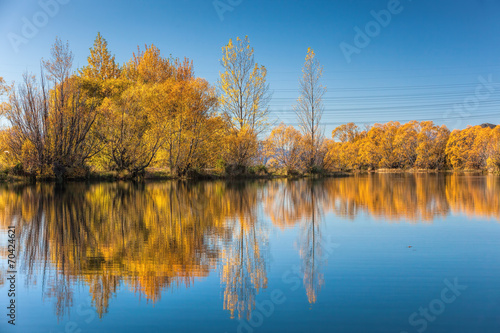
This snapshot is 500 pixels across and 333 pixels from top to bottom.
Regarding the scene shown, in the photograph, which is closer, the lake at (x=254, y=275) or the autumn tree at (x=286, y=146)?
the lake at (x=254, y=275)

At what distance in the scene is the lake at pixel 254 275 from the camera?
3.39m

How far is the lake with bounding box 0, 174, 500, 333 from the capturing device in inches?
134

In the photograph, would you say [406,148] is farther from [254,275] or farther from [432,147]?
[254,275]

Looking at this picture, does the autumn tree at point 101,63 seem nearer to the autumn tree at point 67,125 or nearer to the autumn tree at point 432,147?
the autumn tree at point 67,125

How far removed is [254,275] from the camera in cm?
470

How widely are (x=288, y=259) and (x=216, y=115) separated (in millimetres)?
24303

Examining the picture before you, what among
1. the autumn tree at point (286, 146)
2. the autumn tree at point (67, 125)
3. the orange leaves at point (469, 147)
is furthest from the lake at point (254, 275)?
the orange leaves at point (469, 147)

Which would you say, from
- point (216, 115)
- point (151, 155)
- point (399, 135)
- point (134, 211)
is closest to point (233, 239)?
point (134, 211)

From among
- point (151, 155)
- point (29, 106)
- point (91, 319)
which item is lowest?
point (91, 319)

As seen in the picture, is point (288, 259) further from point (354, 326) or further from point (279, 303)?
point (354, 326)

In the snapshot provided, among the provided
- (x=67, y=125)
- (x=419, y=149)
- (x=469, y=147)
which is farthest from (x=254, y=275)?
(x=469, y=147)

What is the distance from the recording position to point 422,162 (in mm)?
57719

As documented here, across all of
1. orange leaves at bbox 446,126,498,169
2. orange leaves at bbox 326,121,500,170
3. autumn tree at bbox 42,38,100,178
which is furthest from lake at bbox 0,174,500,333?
orange leaves at bbox 446,126,498,169

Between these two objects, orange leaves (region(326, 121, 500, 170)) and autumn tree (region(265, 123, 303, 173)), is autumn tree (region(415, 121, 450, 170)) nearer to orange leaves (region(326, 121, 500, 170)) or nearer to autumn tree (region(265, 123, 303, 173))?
orange leaves (region(326, 121, 500, 170))
